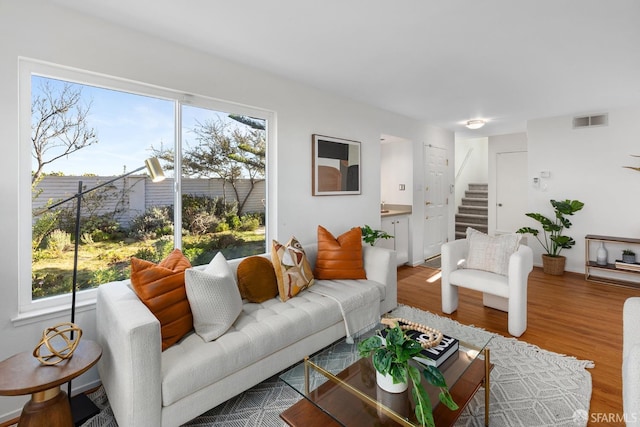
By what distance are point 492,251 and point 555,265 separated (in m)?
2.43

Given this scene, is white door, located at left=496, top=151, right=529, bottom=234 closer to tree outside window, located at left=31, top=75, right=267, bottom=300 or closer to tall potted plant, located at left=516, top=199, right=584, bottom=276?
tall potted plant, located at left=516, top=199, right=584, bottom=276

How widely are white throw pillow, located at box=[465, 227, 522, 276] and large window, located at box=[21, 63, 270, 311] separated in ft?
7.15

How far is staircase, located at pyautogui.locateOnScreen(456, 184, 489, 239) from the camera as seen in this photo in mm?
7527

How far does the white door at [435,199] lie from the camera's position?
5.45 m

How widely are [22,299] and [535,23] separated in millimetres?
3729

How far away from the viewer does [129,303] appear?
1.72 meters

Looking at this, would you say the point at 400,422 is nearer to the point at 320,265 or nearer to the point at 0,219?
the point at 320,265

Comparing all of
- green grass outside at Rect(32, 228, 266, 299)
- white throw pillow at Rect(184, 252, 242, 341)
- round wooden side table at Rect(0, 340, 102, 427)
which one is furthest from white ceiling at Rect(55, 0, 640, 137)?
round wooden side table at Rect(0, 340, 102, 427)

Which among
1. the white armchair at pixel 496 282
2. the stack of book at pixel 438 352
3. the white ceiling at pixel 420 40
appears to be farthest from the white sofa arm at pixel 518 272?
the white ceiling at pixel 420 40

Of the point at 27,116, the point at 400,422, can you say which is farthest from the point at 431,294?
the point at 27,116

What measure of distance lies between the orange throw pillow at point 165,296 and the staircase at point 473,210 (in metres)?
7.07

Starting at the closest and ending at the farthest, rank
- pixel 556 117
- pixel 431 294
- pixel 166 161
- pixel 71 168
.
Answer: pixel 71 168
pixel 166 161
pixel 431 294
pixel 556 117

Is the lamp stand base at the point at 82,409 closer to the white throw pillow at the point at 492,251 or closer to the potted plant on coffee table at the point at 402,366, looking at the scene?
the potted plant on coffee table at the point at 402,366

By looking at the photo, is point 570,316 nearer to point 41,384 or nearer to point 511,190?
point 511,190
